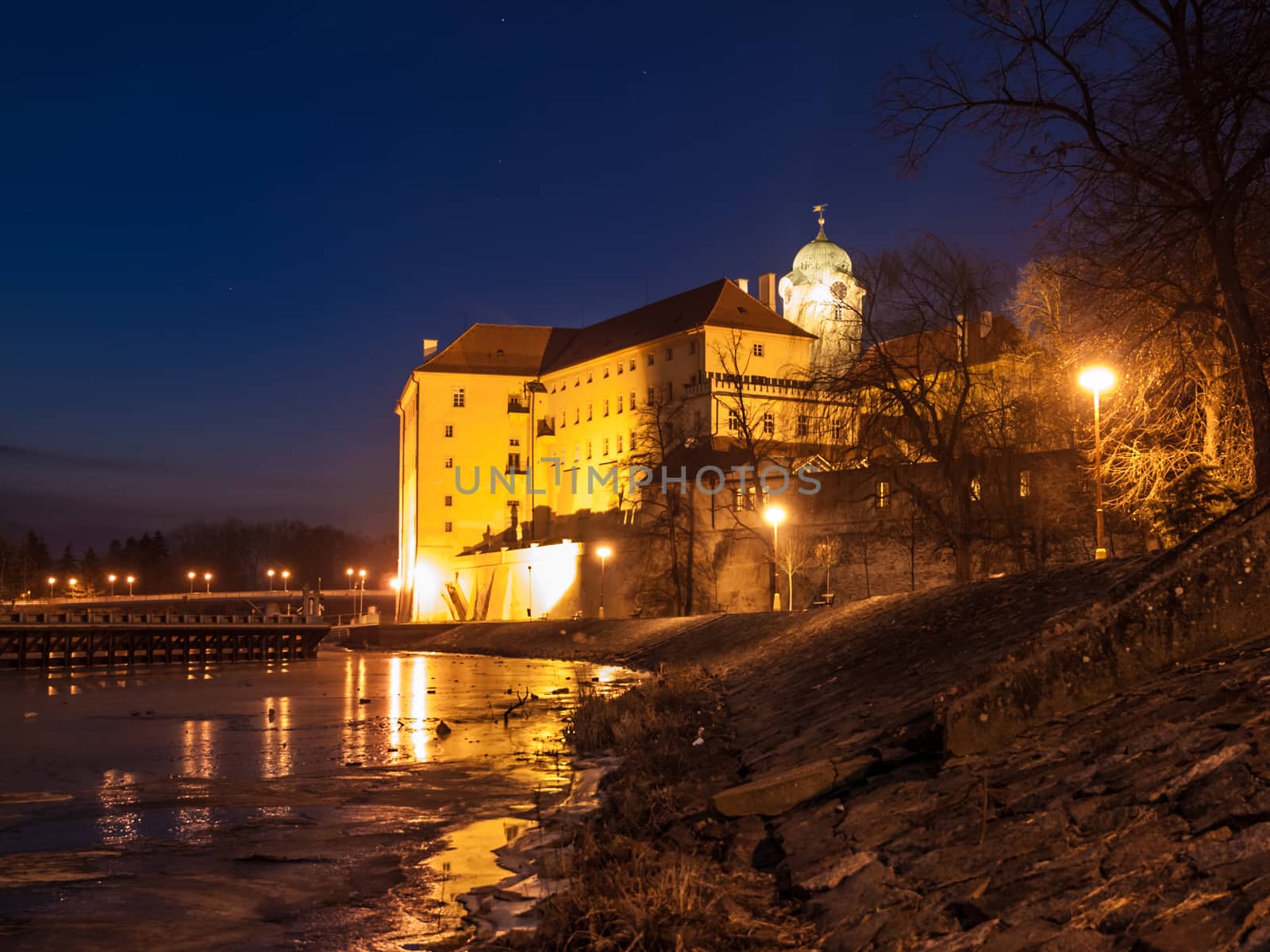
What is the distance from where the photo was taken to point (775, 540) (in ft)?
167

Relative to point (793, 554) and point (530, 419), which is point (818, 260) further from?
point (793, 554)

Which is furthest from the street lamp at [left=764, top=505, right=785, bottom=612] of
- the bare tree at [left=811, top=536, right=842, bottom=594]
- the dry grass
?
the dry grass

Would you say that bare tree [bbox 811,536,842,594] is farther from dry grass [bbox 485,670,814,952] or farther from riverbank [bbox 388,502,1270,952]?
riverbank [bbox 388,502,1270,952]

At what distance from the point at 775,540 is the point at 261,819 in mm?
39201

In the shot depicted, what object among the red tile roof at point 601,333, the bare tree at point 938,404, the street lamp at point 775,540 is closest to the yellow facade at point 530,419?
the red tile roof at point 601,333

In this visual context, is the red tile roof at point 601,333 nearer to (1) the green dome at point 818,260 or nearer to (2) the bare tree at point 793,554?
(1) the green dome at point 818,260

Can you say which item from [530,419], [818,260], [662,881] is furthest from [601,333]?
[662,881]

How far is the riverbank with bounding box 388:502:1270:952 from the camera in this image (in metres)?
5.34

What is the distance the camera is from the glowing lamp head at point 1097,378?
846 inches

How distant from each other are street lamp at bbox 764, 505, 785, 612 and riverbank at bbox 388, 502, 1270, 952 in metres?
33.9

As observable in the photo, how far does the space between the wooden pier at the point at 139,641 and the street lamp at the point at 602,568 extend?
1640cm

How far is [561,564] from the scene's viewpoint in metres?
76.8

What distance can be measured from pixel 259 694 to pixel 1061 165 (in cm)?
2842

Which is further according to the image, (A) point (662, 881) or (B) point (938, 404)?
(B) point (938, 404)
